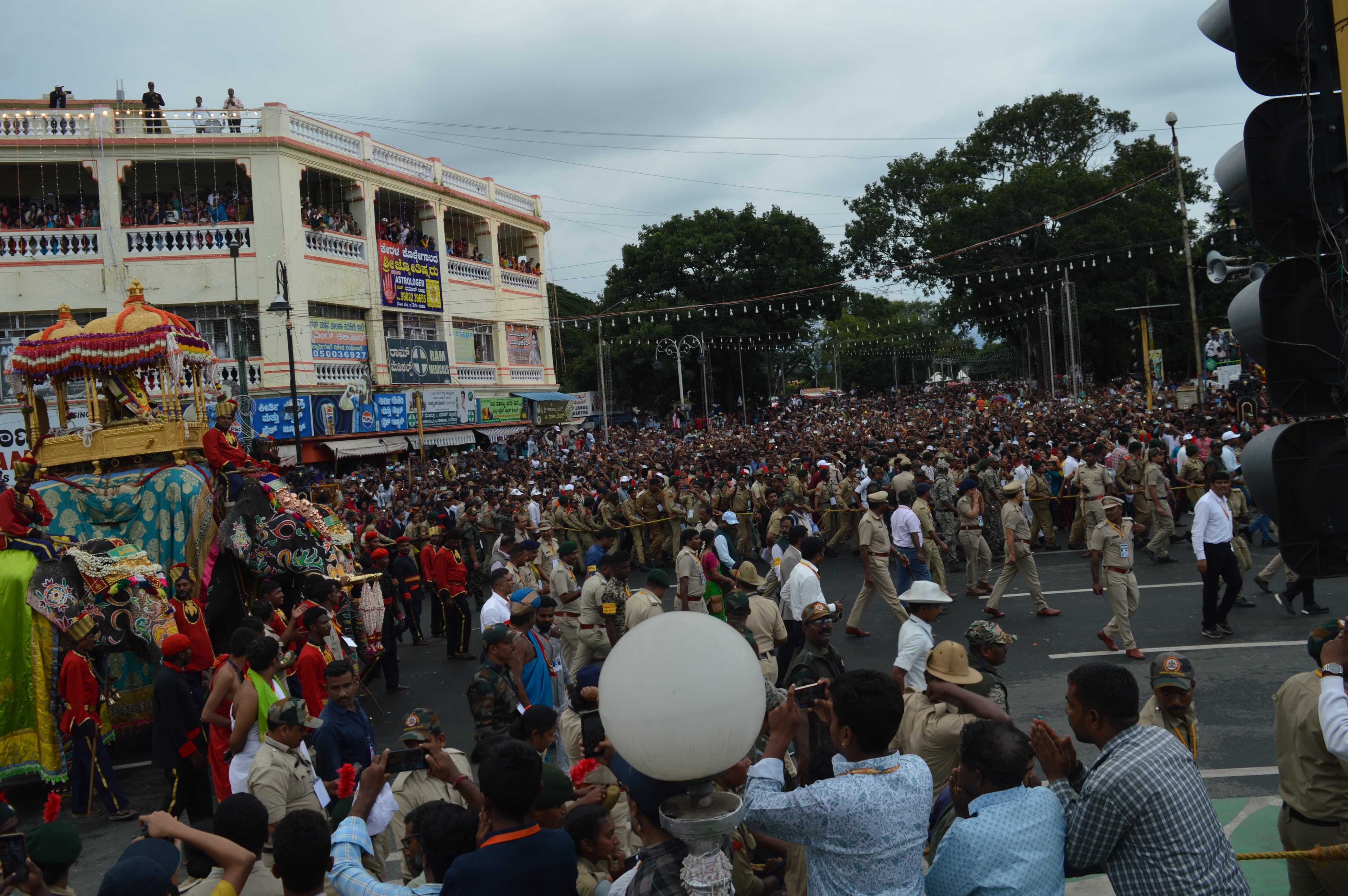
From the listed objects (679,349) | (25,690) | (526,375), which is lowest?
(25,690)

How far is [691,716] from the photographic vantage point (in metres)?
2.41

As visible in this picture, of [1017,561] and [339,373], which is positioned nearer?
[1017,561]

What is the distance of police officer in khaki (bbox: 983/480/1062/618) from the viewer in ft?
34.6

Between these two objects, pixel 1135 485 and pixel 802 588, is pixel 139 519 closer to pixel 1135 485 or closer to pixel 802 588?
pixel 802 588

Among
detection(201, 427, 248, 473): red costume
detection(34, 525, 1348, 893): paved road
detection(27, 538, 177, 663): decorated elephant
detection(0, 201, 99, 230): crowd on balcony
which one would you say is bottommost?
detection(34, 525, 1348, 893): paved road

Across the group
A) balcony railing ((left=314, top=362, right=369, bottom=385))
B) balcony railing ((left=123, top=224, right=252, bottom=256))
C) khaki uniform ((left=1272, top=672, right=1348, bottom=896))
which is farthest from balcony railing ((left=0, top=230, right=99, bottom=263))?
khaki uniform ((left=1272, top=672, right=1348, bottom=896))

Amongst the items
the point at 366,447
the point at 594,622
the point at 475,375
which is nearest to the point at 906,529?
the point at 594,622

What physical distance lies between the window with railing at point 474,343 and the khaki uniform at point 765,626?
2573cm

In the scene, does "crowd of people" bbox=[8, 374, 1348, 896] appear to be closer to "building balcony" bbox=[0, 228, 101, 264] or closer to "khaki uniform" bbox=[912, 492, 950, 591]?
"khaki uniform" bbox=[912, 492, 950, 591]

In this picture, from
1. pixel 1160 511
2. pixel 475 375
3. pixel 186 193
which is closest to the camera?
pixel 1160 511

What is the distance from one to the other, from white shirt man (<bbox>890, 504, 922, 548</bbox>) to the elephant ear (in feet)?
26.7

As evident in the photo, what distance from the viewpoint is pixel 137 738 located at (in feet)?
30.6

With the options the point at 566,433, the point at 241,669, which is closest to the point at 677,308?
the point at 566,433

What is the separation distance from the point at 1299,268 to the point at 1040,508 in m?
12.7
